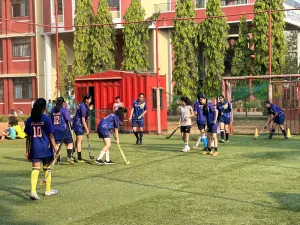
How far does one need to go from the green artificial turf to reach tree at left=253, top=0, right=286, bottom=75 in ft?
50.1

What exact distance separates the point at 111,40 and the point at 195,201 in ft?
87.5

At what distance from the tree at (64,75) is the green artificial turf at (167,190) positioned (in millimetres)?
20292

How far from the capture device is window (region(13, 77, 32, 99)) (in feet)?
128

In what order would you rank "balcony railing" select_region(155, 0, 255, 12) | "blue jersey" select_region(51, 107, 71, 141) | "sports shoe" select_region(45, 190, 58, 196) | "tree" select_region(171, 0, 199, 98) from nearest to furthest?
1. "sports shoe" select_region(45, 190, 58, 196)
2. "blue jersey" select_region(51, 107, 71, 141)
3. "tree" select_region(171, 0, 199, 98)
4. "balcony railing" select_region(155, 0, 255, 12)

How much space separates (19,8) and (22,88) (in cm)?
580

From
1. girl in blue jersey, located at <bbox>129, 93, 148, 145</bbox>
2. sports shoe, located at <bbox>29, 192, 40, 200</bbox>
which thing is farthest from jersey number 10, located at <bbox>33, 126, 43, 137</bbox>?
girl in blue jersey, located at <bbox>129, 93, 148, 145</bbox>

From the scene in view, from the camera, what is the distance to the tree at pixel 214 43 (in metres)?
31.3

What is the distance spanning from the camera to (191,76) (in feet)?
108

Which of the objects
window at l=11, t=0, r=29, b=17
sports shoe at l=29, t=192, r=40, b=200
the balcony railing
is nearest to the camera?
sports shoe at l=29, t=192, r=40, b=200

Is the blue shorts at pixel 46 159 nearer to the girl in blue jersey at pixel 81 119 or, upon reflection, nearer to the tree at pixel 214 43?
the girl in blue jersey at pixel 81 119

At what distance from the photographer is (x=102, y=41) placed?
3412 centimetres

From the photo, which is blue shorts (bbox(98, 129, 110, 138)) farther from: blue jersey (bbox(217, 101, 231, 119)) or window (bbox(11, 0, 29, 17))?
window (bbox(11, 0, 29, 17))

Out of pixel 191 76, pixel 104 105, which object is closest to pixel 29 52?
pixel 191 76

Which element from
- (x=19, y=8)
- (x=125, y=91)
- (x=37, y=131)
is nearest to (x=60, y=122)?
(x=37, y=131)
